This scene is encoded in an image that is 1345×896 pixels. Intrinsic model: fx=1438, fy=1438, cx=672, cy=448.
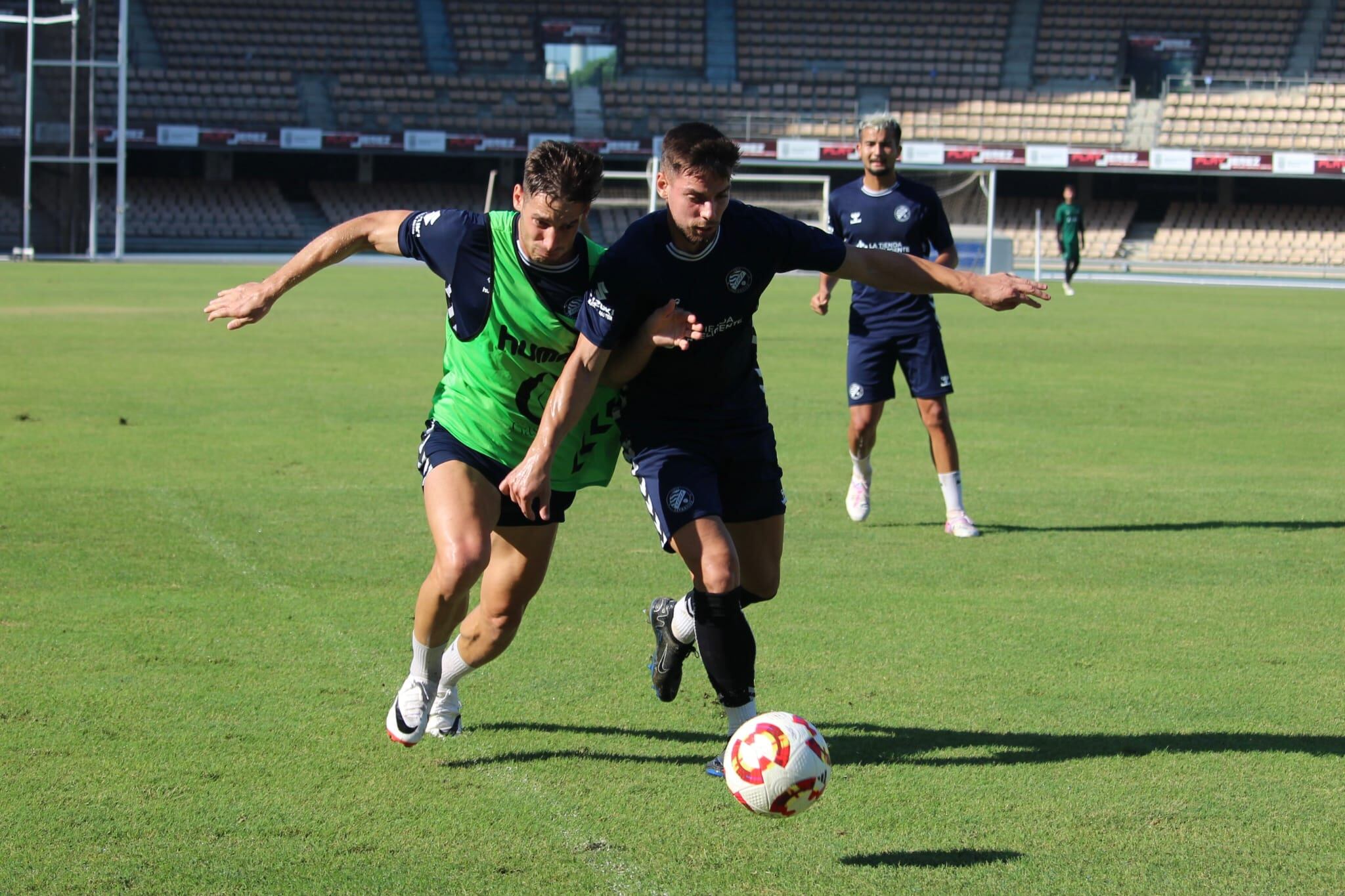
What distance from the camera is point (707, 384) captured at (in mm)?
4820

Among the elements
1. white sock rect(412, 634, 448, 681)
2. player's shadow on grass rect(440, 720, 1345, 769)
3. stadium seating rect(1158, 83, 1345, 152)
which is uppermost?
stadium seating rect(1158, 83, 1345, 152)

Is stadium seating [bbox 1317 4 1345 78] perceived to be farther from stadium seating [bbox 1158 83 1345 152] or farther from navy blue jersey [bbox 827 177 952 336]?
navy blue jersey [bbox 827 177 952 336]

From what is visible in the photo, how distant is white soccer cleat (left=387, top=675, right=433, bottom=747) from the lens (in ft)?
15.2

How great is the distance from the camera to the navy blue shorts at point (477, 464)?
4699 mm

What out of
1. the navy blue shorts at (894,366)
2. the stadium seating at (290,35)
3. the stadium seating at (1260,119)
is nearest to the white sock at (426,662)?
the navy blue shorts at (894,366)

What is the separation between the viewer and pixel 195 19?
162 ft

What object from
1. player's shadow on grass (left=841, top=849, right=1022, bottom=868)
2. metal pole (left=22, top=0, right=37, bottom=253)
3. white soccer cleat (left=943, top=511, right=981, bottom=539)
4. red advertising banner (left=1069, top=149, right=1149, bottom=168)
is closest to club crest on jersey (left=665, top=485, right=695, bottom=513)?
player's shadow on grass (left=841, top=849, right=1022, bottom=868)

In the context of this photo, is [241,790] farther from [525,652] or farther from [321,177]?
[321,177]

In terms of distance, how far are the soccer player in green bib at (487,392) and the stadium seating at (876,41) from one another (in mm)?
45885

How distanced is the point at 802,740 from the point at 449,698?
1464mm

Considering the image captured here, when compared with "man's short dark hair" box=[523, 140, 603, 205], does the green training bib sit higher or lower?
lower

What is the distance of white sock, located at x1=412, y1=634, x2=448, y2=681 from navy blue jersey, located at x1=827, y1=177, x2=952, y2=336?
15.2ft

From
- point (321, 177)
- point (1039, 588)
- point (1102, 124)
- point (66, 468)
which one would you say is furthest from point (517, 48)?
point (1039, 588)

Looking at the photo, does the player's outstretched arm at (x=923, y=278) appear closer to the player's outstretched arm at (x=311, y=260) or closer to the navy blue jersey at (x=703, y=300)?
the navy blue jersey at (x=703, y=300)
